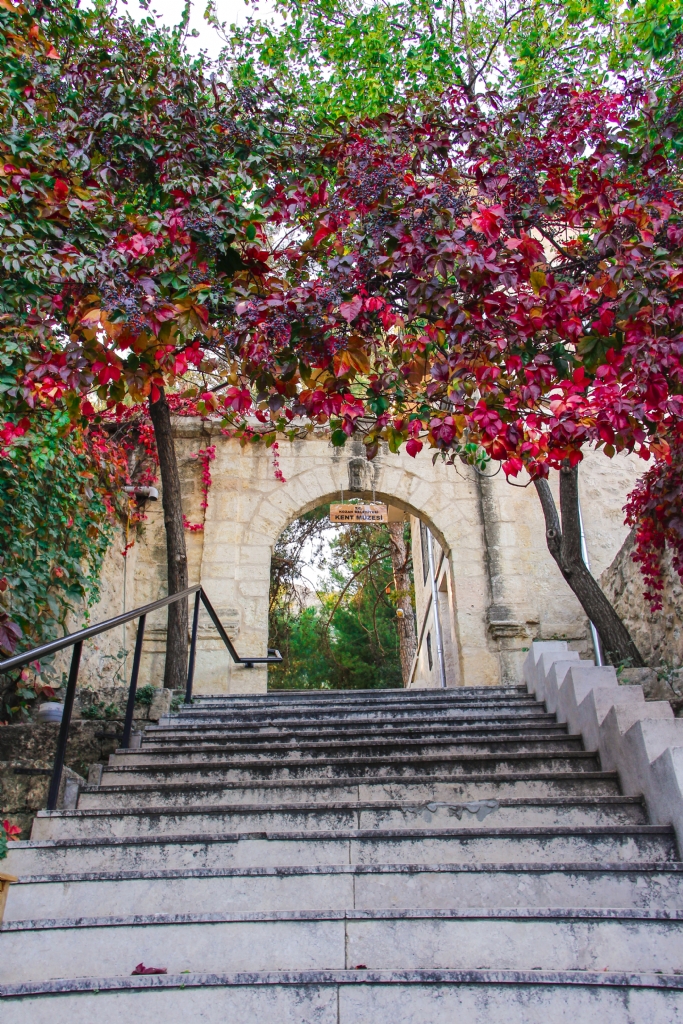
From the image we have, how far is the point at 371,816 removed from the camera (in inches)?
117

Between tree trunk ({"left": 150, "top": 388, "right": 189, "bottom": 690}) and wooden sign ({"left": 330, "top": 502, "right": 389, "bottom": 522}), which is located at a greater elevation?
wooden sign ({"left": 330, "top": 502, "right": 389, "bottom": 522})

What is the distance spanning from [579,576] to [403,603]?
8.15 m

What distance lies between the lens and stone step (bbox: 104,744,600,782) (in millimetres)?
3510

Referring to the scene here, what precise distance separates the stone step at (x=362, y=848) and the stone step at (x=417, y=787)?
453 mm

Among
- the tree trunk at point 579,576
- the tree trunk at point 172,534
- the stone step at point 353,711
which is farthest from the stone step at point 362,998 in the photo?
the tree trunk at point 172,534

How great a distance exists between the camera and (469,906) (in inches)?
96.3

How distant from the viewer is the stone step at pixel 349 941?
2150 mm

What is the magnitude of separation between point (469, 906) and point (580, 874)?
0.38 metres

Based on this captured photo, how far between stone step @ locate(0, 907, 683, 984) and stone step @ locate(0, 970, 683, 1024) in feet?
0.61

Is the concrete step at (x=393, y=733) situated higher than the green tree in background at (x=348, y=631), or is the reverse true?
the green tree in background at (x=348, y=631)

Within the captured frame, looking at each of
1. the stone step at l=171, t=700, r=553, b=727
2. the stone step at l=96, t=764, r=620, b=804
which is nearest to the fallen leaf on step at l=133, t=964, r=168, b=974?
the stone step at l=96, t=764, r=620, b=804

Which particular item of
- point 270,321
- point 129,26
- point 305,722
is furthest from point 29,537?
point 129,26

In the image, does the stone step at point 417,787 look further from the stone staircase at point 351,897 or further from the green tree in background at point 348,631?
the green tree in background at point 348,631

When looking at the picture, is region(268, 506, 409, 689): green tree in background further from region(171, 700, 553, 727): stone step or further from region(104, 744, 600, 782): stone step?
region(104, 744, 600, 782): stone step
